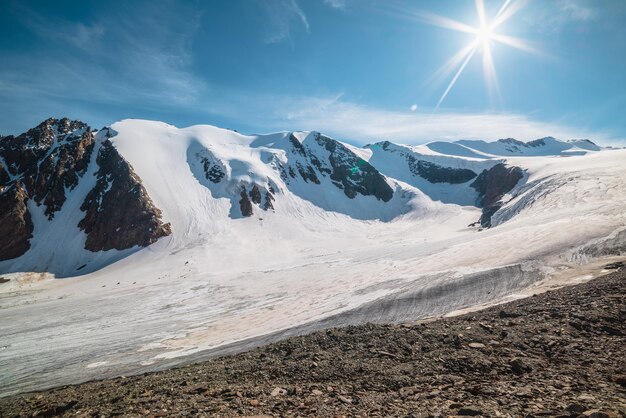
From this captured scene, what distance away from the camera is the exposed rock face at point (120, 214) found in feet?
227

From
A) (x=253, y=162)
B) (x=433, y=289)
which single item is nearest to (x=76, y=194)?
(x=253, y=162)

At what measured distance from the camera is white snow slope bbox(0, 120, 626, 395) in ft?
71.3

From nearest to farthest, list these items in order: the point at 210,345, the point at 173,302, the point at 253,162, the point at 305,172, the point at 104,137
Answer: the point at 210,345, the point at 173,302, the point at 104,137, the point at 253,162, the point at 305,172

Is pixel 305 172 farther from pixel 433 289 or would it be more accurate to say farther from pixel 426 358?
A: pixel 426 358

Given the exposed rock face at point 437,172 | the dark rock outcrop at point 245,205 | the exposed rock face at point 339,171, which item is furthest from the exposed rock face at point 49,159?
the exposed rock face at point 437,172

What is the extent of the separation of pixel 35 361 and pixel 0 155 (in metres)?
93.8

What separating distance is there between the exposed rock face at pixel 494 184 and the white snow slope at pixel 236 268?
404 cm

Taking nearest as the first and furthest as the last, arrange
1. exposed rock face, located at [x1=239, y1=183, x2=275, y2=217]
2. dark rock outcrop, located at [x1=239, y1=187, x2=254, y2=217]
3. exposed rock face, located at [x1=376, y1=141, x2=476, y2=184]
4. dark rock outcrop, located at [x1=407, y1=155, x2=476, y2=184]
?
dark rock outcrop, located at [x1=239, y1=187, x2=254, y2=217] → exposed rock face, located at [x1=239, y1=183, x2=275, y2=217] → dark rock outcrop, located at [x1=407, y1=155, x2=476, y2=184] → exposed rock face, located at [x1=376, y1=141, x2=476, y2=184]

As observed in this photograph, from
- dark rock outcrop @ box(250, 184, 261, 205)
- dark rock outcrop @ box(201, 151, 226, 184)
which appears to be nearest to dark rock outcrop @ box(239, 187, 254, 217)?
dark rock outcrop @ box(250, 184, 261, 205)

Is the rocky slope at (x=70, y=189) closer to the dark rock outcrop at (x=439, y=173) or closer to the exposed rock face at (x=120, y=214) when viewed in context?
the exposed rock face at (x=120, y=214)

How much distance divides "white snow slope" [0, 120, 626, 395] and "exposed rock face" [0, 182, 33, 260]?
2.54 metres

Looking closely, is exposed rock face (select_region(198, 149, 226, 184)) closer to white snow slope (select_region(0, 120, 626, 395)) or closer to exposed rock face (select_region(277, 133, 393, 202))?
white snow slope (select_region(0, 120, 626, 395))

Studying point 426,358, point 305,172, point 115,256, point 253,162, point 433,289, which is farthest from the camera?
point 305,172

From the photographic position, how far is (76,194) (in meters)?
80.8
